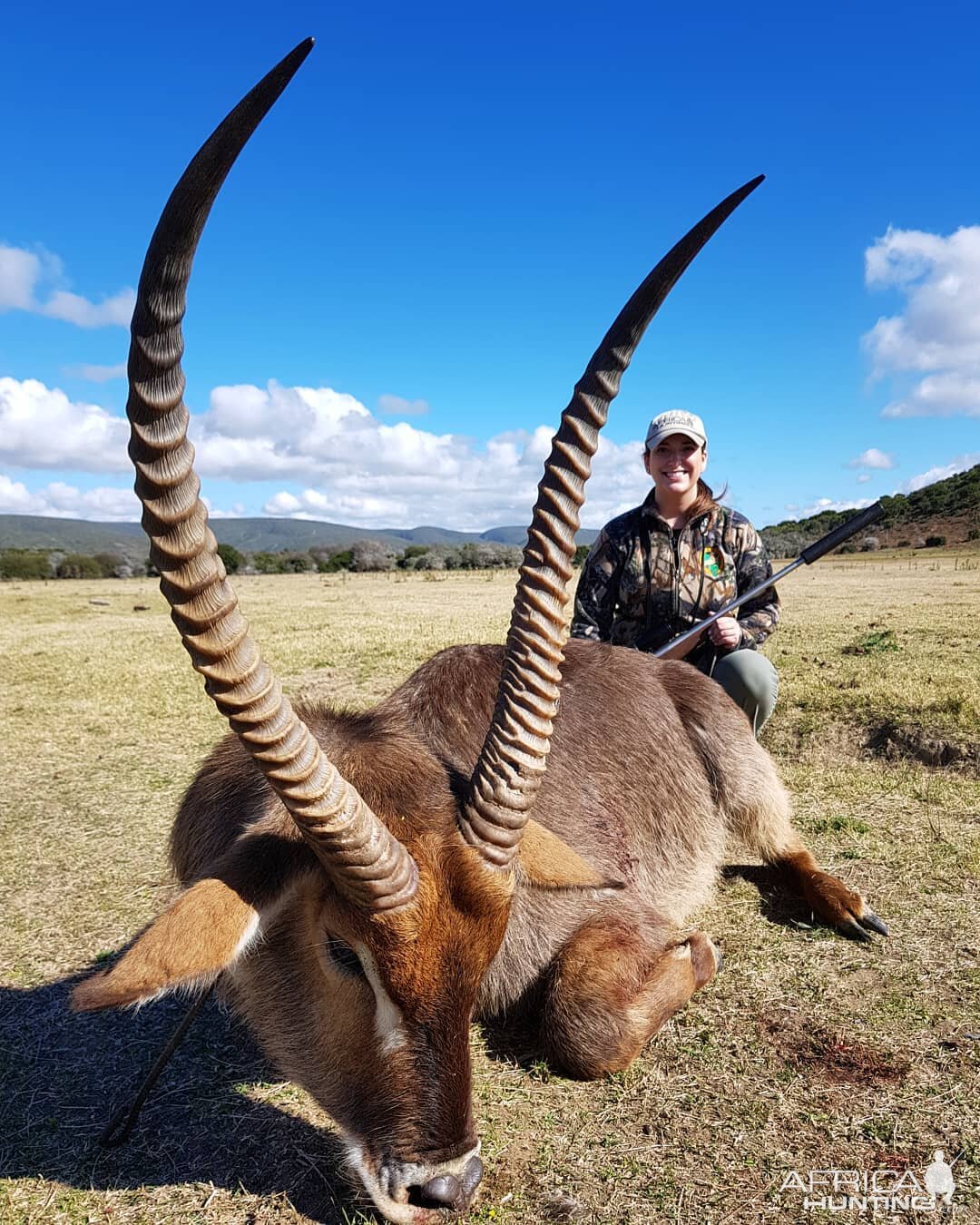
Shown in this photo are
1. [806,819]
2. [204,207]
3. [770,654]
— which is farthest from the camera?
[770,654]

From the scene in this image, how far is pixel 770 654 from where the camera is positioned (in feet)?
45.1

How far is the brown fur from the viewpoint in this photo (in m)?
2.96

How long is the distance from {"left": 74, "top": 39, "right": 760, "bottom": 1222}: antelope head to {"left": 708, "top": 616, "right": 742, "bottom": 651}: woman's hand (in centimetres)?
419

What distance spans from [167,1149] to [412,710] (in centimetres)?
235

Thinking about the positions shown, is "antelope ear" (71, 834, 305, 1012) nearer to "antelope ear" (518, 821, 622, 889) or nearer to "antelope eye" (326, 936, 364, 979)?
"antelope eye" (326, 936, 364, 979)

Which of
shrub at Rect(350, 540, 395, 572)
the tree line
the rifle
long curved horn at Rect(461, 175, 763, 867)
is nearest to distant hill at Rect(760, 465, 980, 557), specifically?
the tree line

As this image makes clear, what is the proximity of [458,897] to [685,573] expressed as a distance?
5207 mm

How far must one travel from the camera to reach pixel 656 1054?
429 cm

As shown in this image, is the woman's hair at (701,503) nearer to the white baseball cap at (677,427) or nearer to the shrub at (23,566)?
the white baseball cap at (677,427)

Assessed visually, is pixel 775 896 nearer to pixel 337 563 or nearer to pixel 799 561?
pixel 799 561

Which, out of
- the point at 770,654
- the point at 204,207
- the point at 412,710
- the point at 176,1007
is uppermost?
the point at 204,207

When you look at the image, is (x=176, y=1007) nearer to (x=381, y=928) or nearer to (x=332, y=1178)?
(x=332, y=1178)

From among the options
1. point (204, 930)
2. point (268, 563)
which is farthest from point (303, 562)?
point (204, 930)

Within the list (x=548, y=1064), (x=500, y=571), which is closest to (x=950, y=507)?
(x=500, y=571)
